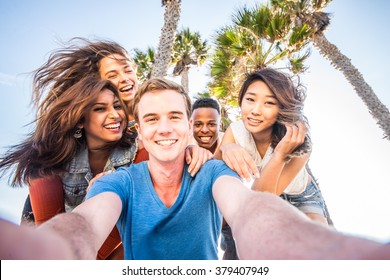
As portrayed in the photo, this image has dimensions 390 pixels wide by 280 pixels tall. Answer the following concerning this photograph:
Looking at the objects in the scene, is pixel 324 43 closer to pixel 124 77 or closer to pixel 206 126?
pixel 206 126

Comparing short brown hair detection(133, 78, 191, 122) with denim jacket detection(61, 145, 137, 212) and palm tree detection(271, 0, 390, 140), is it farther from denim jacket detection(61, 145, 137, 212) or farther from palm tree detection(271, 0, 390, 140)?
palm tree detection(271, 0, 390, 140)

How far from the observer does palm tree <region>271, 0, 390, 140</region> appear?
5.10 meters

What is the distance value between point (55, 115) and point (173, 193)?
140 cm

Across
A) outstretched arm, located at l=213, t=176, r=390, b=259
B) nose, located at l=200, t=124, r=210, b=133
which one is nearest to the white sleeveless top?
nose, located at l=200, t=124, r=210, b=133

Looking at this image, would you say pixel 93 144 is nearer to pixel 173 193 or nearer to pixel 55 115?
pixel 55 115

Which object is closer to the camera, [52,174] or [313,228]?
[313,228]

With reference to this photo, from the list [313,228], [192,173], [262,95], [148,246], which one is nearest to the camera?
[313,228]

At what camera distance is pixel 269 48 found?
580cm

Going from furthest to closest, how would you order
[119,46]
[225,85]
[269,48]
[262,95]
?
[225,85] → [269,48] → [119,46] → [262,95]

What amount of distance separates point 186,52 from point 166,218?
24.2 feet

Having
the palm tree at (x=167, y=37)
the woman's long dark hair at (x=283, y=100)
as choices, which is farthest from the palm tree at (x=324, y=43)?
the woman's long dark hair at (x=283, y=100)

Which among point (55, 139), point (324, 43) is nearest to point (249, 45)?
point (324, 43)
